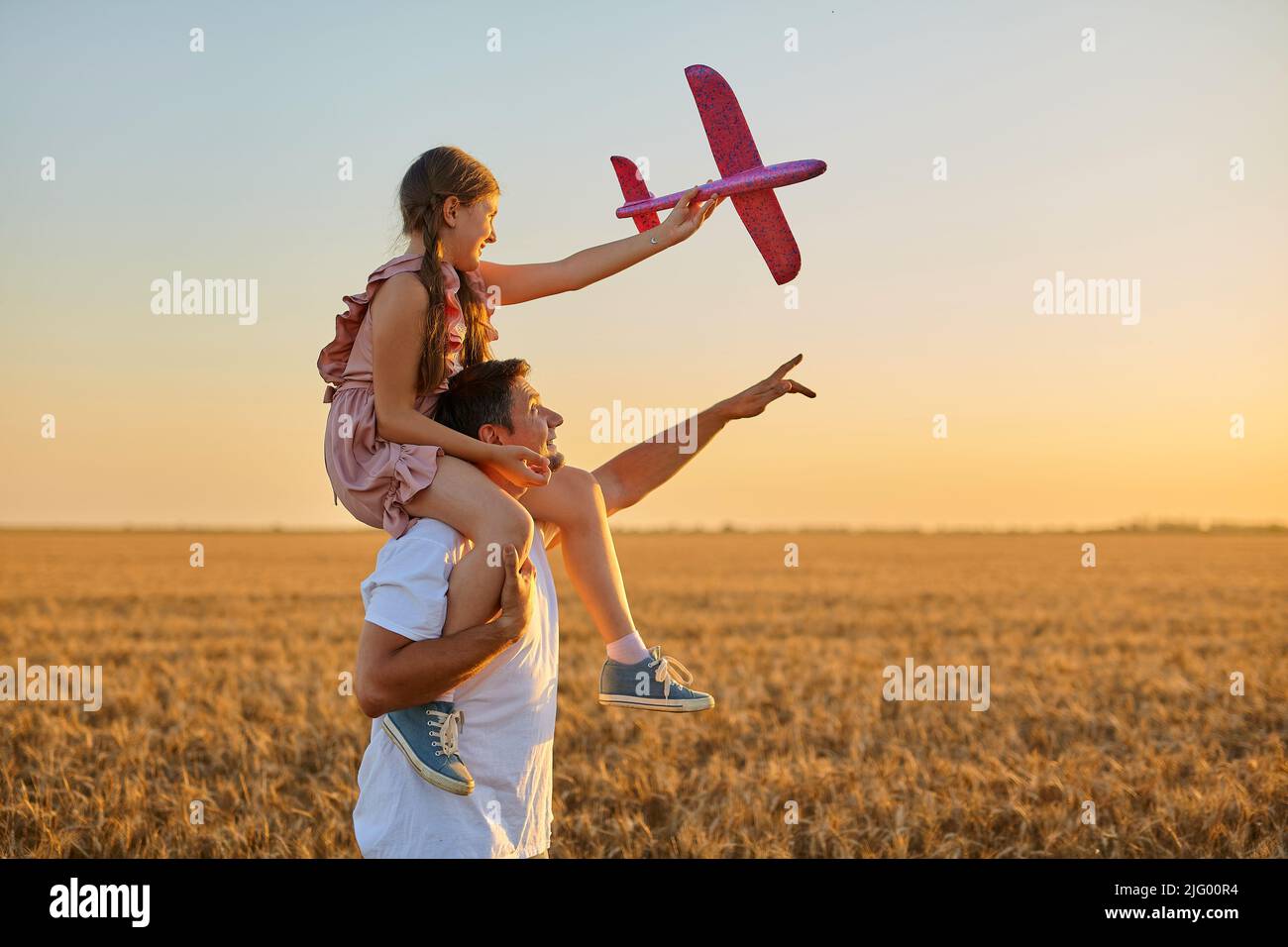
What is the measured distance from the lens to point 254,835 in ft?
24.2

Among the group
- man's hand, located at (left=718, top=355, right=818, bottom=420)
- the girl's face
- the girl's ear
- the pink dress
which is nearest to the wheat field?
man's hand, located at (left=718, top=355, right=818, bottom=420)

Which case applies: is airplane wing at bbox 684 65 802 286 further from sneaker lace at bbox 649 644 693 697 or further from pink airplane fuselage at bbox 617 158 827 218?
sneaker lace at bbox 649 644 693 697

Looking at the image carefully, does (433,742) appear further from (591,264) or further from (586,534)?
(591,264)

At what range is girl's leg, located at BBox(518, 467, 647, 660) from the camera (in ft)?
12.2

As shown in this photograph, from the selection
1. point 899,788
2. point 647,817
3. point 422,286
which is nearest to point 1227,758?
point 899,788

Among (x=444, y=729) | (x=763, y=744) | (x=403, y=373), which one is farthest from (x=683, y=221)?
(x=763, y=744)

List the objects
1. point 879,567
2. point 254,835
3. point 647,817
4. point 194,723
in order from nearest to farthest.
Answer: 1. point 254,835
2. point 647,817
3. point 194,723
4. point 879,567

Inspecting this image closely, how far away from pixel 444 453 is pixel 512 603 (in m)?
0.61

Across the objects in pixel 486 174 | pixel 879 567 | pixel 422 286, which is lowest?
pixel 879 567

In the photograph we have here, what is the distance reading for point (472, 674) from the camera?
10.5 feet

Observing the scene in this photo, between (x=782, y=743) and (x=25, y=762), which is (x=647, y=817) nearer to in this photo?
(x=782, y=743)

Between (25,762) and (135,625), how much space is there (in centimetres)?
1316

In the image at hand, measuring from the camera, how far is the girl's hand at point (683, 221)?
4.30m
